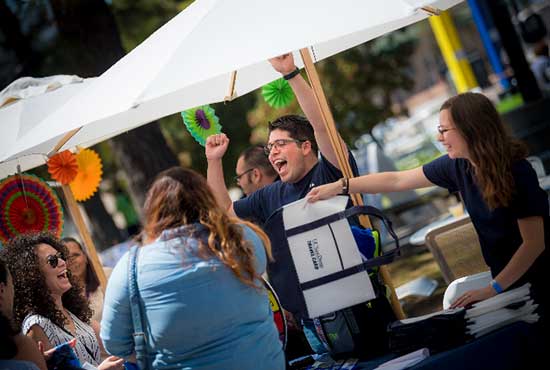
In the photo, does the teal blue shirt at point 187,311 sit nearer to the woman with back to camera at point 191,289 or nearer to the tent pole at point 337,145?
the woman with back to camera at point 191,289

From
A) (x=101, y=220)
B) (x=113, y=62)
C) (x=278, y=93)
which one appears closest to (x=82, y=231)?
(x=278, y=93)

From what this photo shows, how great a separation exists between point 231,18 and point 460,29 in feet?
131

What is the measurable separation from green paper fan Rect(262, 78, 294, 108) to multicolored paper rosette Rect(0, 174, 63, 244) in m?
1.76

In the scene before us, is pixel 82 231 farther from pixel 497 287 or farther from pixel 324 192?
pixel 497 287

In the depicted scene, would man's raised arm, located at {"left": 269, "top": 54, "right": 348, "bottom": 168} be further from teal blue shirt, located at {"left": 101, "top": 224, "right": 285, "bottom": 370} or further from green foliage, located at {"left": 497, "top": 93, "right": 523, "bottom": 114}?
green foliage, located at {"left": 497, "top": 93, "right": 523, "bottom": 114}

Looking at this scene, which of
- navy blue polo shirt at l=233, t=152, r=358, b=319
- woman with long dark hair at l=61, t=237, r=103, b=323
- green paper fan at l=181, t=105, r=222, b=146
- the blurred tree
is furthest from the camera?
the blurred tree

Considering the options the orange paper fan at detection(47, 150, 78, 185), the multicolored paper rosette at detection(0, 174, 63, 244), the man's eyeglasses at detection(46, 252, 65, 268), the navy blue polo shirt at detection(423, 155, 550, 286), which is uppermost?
the orange paper fan at detection(47, 150, 78, 185)

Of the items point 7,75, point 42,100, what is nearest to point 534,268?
point 42,100

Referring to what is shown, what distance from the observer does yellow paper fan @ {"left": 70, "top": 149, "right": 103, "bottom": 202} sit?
5.81 metres

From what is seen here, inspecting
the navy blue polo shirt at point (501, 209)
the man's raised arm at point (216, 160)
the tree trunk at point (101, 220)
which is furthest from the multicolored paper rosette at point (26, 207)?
the tree trunk at point (101, 220)

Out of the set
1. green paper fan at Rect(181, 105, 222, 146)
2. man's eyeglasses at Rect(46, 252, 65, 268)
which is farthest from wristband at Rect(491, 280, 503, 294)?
man's eyeglasses at Rect(46, 252, 65, 268)

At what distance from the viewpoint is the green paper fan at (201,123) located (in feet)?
16.0

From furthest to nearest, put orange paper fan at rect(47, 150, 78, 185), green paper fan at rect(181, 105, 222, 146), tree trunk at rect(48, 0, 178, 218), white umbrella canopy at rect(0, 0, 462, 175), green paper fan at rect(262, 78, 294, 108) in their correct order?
tree trunk at rect(48, 0, 178, 218) < orange paper fan at rect(47, 150, 78, 185) < green paper fan at rect(262, 78, 294, 108) < green paper fan at rect(181, 105, 222, 146) < white umbrella canopy at rect(0, 0, 462, 175)

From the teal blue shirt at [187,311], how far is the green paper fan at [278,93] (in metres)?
2.17
